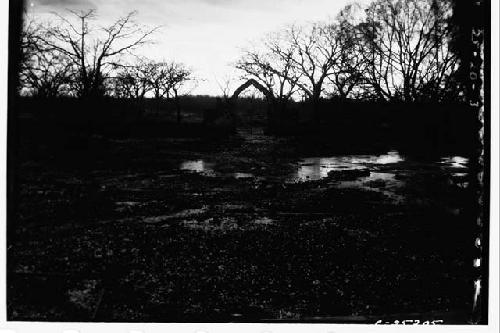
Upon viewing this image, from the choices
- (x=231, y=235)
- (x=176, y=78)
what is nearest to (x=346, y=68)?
(x=176, y=78)

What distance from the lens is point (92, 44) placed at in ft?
6.93

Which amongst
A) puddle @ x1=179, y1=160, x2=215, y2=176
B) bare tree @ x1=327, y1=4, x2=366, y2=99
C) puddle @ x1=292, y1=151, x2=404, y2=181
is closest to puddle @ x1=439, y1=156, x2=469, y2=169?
puddle @ x1=292, y1=151, x2=404, y2=181

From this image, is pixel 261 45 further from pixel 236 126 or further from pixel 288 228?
pixel 288 228

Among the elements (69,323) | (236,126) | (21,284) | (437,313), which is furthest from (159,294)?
(437,313)

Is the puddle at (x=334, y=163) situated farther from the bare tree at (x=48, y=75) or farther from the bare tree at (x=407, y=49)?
the bare tree at (x=48, y=75)

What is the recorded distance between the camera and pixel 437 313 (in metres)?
1.95

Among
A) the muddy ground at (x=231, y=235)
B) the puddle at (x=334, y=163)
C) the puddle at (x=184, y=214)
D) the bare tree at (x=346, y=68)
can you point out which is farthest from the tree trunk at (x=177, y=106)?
the bare tree at (x=346, y=68)

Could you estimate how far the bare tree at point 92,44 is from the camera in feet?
6.84

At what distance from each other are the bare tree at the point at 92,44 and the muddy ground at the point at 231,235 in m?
0.34

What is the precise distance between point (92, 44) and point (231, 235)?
130 centimetres

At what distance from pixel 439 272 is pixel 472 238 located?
260 millimetres

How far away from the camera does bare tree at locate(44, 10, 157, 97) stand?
208 centimetres

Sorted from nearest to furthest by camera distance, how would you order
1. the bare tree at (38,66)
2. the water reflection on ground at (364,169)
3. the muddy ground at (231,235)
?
the muddy ground at (231,235) → the bare tree at (38,66) → the water reflection on ground at (364,169)

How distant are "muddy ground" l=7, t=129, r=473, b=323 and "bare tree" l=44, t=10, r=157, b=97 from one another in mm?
343
